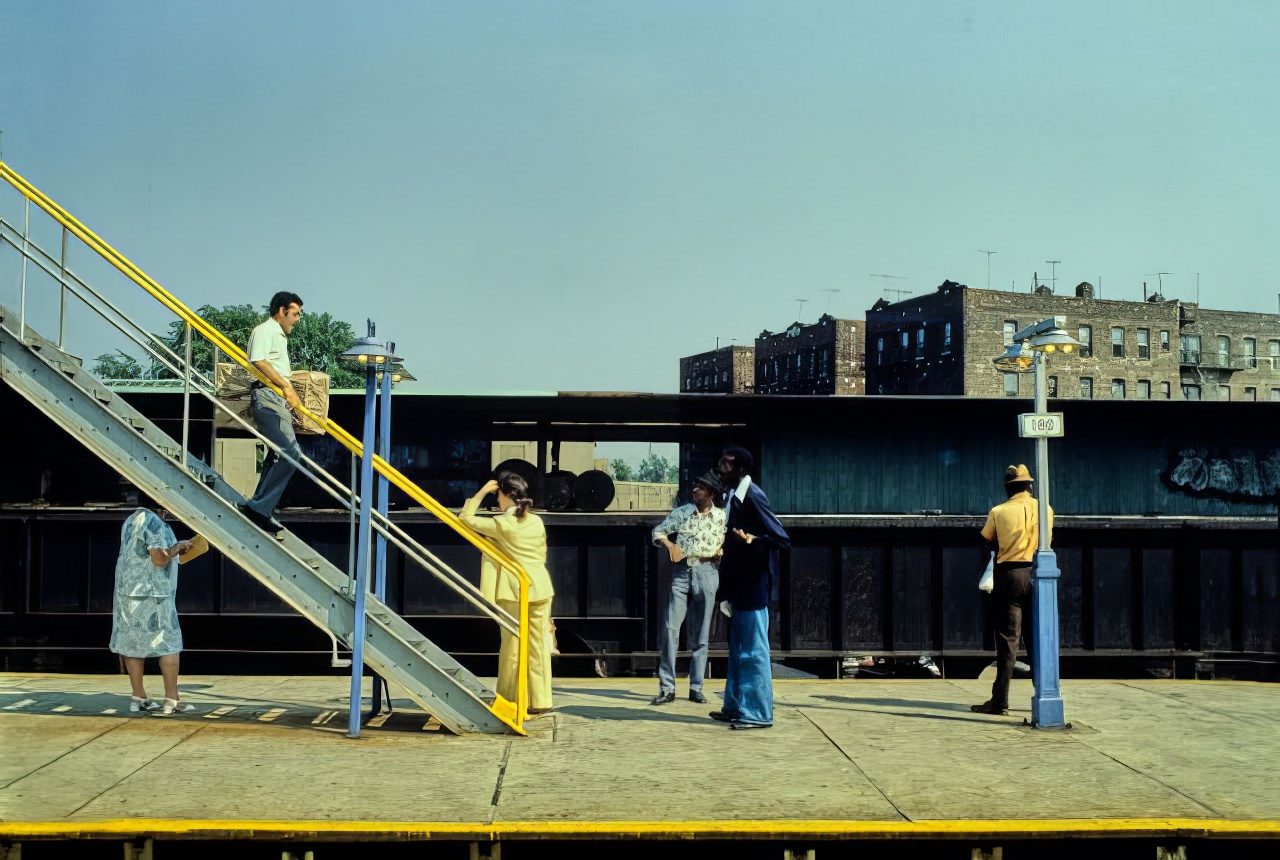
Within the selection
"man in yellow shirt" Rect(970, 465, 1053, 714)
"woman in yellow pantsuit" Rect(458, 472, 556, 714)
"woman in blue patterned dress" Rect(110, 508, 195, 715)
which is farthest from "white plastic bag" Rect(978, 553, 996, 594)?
"woman in blue patterned dress" Rect(110, 508, 195, 715)

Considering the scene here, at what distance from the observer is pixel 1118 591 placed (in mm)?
15953

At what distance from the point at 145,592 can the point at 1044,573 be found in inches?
301

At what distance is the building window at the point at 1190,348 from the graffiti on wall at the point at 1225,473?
2328 inches

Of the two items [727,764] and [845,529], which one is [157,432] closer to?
[727,764]

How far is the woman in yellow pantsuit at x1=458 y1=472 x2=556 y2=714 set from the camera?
9.84 m

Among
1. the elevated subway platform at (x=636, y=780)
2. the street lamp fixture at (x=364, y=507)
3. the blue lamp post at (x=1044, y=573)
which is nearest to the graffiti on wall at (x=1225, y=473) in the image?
the elevated subway platform at (x=636, y=780)

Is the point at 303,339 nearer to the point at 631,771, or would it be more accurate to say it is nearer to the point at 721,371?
the point at 721,371

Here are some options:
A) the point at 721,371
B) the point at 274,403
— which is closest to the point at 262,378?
the point at 274,403

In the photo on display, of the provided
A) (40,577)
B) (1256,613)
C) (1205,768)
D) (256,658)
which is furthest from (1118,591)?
(40,577)

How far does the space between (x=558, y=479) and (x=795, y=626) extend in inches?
172

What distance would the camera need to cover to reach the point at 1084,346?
66250 millimetres

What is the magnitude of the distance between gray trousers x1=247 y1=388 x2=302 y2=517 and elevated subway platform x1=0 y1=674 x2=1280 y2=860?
183 cm

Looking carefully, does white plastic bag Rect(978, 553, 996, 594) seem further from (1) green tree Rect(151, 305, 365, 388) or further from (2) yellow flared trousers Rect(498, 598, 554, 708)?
(1) green tree Rect(151, 305, 365, 388)

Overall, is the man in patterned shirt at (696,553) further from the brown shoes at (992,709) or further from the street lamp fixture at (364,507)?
the street lamp fixture at (364,507)
